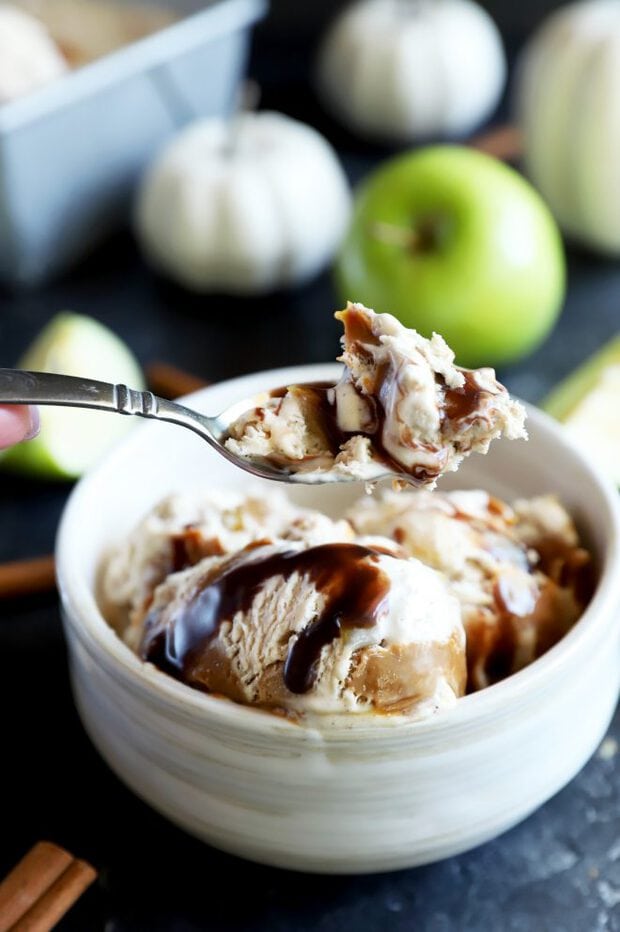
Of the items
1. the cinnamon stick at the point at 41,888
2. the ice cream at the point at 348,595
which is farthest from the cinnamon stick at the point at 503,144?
the cinnamon stick at the point at 41,888

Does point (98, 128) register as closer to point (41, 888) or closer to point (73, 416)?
point (73, 416)

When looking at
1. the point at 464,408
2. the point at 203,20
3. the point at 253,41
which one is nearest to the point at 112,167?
the point at 203,20

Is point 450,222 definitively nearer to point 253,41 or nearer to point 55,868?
point 55,868

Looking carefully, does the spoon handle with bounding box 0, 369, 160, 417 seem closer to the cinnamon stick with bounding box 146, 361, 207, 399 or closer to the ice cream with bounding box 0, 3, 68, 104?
the cinnamon stick with bounding box 146, 361, 207, 399

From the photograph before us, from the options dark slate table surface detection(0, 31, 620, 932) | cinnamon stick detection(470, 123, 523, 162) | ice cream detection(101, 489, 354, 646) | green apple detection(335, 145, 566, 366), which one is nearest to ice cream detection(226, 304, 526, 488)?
ice cream detection(101, 489, 354, 646)

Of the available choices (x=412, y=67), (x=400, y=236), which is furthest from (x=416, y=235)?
(x=412, y=67)

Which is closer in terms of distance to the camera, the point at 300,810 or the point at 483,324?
the point at 300,810
